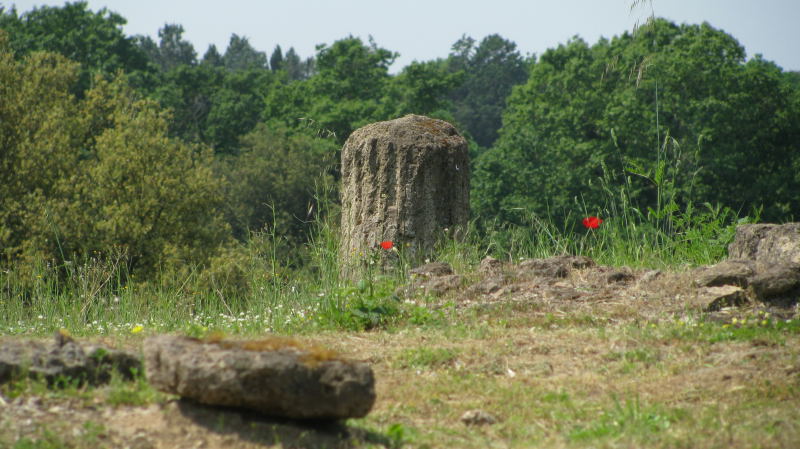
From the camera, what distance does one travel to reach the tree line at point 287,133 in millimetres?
23438

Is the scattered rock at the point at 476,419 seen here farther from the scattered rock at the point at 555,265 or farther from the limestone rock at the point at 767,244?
the scattered rock at the point at 555,265

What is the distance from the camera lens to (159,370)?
4121 millimetres

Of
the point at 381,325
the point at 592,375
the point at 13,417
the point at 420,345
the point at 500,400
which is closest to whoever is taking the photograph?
the point at 13,417

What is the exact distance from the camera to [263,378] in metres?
3.95

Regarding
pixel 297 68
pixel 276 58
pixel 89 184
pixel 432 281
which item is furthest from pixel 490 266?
pixel 297 68

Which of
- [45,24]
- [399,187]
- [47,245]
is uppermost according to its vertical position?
[45,24]

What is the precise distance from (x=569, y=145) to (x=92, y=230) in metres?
19.8

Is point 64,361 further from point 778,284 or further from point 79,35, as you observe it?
point 79,35

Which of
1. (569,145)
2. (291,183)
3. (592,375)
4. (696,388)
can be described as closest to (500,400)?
(592,375)

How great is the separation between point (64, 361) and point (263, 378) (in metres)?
1.27

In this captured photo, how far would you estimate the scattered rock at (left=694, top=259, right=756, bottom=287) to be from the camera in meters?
7.15

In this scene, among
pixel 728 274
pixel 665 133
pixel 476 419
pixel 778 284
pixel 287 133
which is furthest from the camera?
pixel 287 133

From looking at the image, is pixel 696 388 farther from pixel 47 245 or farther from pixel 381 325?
pixel 47 245

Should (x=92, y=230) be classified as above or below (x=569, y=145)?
below
